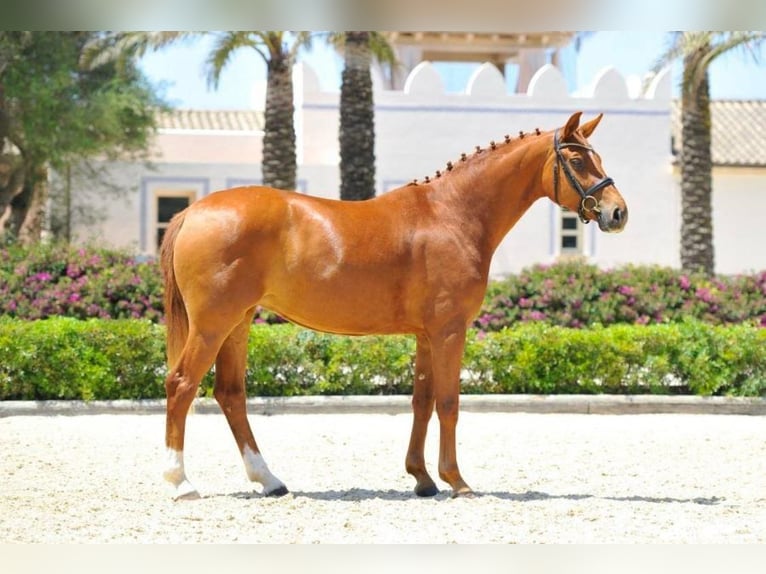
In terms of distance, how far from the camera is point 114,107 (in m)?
23.5

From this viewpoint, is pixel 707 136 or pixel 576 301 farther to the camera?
pixel 707 136

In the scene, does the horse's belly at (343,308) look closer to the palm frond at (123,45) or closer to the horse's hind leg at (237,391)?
the horse's hind leg at (237,391)

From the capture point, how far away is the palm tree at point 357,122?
19.5 meters

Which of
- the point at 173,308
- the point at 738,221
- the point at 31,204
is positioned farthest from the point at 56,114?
the point at 173,308

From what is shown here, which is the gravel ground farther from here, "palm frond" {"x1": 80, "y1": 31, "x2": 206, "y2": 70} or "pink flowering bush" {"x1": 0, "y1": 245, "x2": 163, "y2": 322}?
"palm frond" {"x1": 80, "y1": 31, "x2": 206, "y2": 70}

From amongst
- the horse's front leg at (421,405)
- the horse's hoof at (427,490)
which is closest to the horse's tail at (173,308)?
the horse's front leg at (421,405)

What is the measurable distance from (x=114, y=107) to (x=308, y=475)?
17.4 meters

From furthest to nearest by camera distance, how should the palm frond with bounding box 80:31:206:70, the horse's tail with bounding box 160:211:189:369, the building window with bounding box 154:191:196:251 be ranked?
the building window with bounding box 154:191:196:251 < the palm frond with bounding box 80:31:206:70 < the horse's tail with bounding box 160:211:189:369

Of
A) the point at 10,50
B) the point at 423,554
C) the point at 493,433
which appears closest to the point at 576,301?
the point at 493,433

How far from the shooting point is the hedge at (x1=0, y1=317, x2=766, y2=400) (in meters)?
10.6

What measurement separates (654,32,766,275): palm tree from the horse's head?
14.7 meters

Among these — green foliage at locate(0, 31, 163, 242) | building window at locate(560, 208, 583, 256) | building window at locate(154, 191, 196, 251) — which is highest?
green foliage at locate(0, 31, 163, 242)

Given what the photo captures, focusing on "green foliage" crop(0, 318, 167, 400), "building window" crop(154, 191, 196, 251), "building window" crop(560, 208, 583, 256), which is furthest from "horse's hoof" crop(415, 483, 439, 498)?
"building window" crop(154, 191, 196, 251)

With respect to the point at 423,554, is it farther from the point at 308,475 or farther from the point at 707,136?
the point at 707,136
